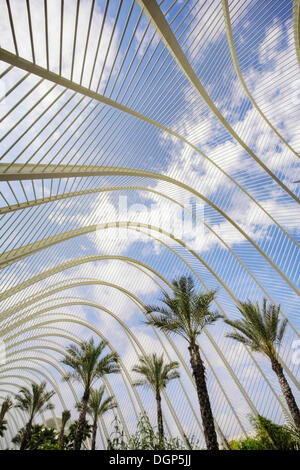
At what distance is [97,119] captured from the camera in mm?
9320

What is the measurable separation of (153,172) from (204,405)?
35.6 feet

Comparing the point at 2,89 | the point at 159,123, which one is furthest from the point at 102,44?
the point at 159,123

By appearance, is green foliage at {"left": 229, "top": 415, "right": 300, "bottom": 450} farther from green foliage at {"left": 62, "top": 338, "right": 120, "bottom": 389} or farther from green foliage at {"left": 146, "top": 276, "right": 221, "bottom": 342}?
green foliage at {"left": 62, "top": 338, "right": 120, "bottom": 389}

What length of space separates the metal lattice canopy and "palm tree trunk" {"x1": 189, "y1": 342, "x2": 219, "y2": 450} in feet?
22.3

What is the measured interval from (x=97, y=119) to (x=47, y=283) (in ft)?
46.0

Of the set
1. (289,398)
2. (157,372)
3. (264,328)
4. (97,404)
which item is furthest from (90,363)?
(289,398)

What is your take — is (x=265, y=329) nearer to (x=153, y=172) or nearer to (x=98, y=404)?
(x=153, y=172)

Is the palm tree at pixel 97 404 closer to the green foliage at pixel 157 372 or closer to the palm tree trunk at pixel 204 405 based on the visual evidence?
the green foliage at pixel 157 372

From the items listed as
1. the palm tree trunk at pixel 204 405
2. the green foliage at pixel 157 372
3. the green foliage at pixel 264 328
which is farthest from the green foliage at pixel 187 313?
the green foliage at pixel 157 372

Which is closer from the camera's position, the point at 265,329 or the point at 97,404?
the point at 265,329

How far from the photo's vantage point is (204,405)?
1016cm

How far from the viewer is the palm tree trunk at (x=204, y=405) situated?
31.7ft
